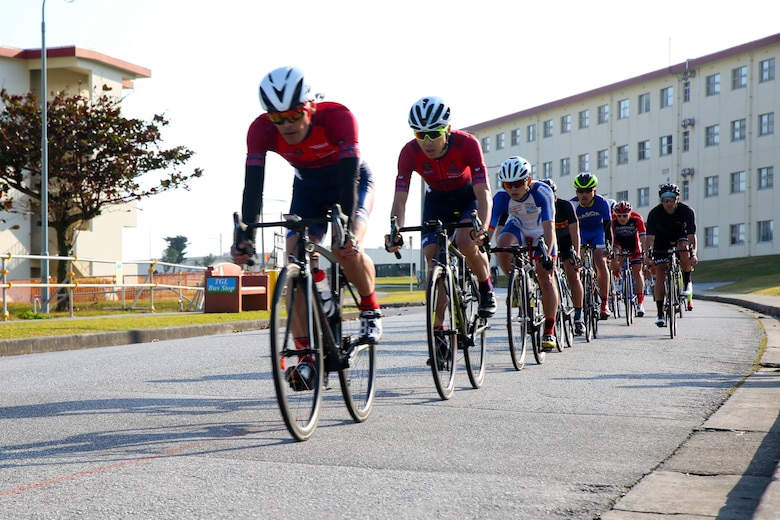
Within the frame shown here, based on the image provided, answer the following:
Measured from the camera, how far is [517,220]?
1030cm

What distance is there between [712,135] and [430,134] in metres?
58.5

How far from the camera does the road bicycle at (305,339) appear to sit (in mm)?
4770

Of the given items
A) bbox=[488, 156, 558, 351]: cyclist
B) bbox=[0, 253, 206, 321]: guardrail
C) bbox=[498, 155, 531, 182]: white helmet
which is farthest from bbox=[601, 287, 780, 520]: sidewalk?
bbox=[0, 253, 206, 321]: guardrail

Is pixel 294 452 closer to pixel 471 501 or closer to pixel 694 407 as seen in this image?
pixel 471 501

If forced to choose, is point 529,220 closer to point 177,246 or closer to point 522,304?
point 522,304

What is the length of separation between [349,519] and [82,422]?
270 centimetres

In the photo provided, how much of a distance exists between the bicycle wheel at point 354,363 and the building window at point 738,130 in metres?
57.9

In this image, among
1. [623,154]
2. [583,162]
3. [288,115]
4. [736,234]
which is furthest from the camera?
[583,162]

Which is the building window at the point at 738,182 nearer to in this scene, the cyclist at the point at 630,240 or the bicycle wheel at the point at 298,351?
the cyclist at the point at 630,240

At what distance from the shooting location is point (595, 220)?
44.5ft

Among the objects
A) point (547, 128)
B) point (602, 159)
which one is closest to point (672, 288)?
point (602, 159)

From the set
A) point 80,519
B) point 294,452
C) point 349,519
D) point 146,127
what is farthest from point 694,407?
point 146,127

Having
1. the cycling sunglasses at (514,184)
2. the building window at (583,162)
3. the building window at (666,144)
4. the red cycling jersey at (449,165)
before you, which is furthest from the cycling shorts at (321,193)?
the building window at (583,162)

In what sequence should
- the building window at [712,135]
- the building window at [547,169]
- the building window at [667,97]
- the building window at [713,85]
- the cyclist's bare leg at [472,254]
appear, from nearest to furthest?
the cyclist's bare leg at [472,254] → the building window at [713,85] → the building window at [712,135] → the building window at [667,97] → the building window at [547,169]
